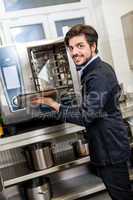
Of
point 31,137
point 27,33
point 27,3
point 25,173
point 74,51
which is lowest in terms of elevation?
point 25,173

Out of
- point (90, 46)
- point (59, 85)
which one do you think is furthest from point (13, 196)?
point (90, 46)

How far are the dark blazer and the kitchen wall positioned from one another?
3.55ft

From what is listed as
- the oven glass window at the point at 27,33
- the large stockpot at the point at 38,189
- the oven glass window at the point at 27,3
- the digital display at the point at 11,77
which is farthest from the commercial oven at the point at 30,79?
the oven glass window at the point at 27,3

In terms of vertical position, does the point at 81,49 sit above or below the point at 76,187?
above

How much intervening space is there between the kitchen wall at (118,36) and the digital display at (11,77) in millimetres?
1071

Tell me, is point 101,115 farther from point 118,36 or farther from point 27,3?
point 27,3

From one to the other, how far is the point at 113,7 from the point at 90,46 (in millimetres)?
1212

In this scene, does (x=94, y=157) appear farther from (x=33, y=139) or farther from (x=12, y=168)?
(x=12, y=168)

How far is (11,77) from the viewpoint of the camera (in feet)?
5.79

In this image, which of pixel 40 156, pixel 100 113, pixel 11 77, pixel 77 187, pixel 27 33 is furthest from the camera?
pixel 27 33

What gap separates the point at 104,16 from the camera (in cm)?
248

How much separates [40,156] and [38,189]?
268 millimetres

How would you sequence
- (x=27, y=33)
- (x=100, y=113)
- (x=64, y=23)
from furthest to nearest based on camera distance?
1. (x=64, y=23)
2. (x=27, y=33)
3. (x=100, y=113)

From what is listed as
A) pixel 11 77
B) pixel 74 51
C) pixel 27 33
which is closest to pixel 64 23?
pixel 27 33
